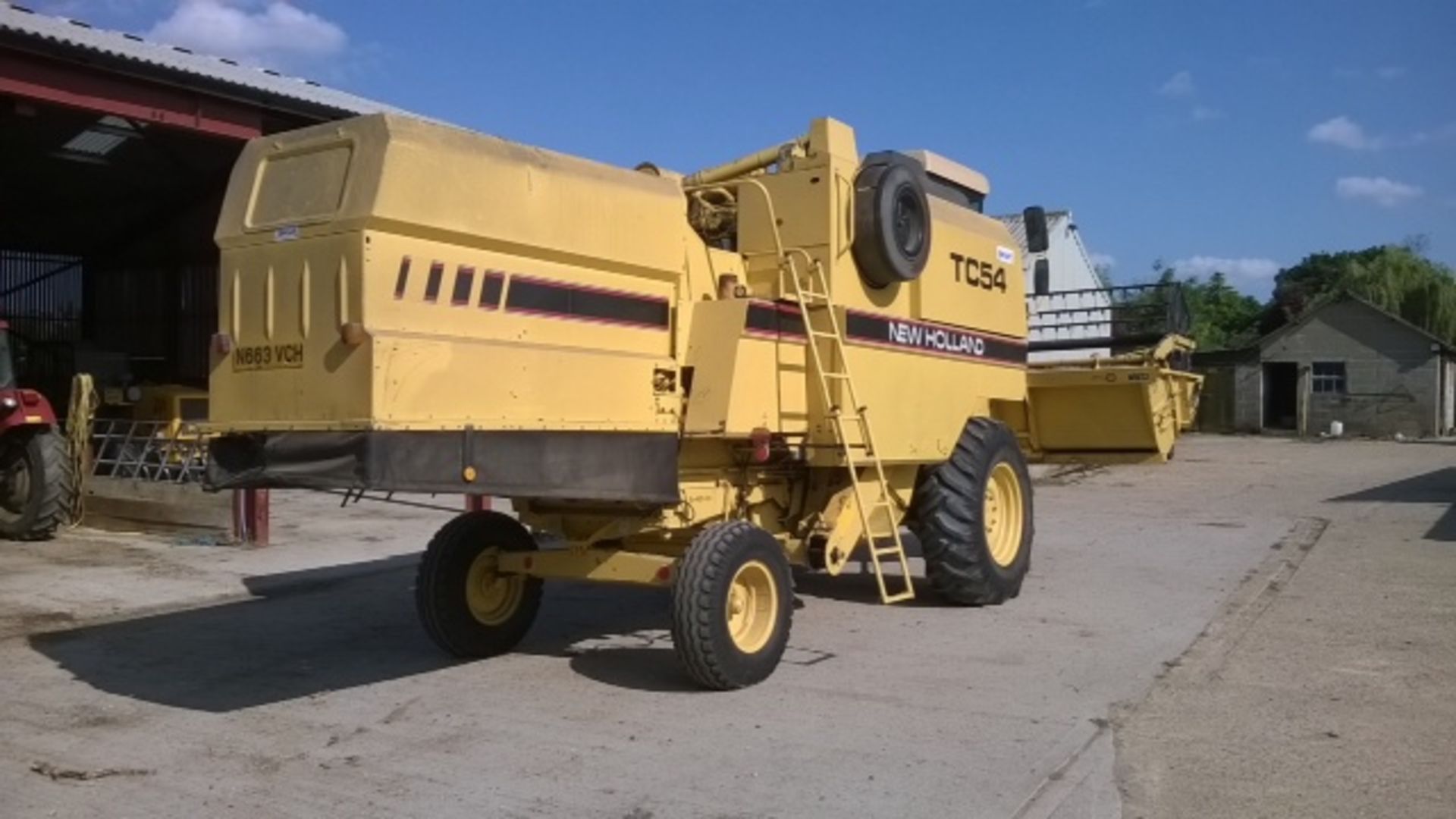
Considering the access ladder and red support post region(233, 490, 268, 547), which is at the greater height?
the access ladder

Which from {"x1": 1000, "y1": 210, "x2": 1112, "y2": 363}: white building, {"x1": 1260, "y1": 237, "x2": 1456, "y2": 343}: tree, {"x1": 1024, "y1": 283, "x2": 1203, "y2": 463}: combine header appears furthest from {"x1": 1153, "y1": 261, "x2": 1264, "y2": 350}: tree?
{"x1": 1024, "y1": 283, "x2": 1203, "y2": 463}: combine header

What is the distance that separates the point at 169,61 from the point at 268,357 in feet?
31.6

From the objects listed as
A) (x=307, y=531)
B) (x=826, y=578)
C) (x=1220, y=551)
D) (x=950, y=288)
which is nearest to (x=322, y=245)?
(x=950, y=288)

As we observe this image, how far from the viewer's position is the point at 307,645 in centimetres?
854

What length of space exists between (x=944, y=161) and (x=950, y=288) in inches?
68.6

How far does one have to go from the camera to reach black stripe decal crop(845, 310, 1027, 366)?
8359mm

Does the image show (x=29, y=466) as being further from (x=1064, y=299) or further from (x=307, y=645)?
(x=1064, y=299)

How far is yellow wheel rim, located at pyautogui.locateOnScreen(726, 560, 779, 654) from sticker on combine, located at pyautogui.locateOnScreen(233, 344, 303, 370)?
8.66ft

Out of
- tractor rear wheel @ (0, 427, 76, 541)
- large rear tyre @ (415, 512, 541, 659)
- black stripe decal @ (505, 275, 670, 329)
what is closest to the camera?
black stripe decal @ (505, 275, 670, 329)

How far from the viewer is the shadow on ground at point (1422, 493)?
633 inches

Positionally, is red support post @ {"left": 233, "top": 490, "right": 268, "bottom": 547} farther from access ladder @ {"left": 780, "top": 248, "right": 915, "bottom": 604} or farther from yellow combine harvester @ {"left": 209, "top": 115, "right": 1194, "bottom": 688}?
access ladder @ {"left": 780, "top": 248, "right": 915, "bottom": 604}

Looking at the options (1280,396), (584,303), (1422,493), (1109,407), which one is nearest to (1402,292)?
(1280,396)

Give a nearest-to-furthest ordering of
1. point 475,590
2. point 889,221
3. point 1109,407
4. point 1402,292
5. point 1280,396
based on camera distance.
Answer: point 475,590
point 889,221
point 1109,407
point 1280,396
point 1402,292

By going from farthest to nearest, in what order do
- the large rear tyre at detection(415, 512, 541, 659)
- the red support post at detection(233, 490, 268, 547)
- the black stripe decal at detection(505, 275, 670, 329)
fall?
the red support post at detection(233, 490, 268, 547)
the large rear tyre at detection(415, 512, 541, 659)
the black stripe decal at detection(505, 275, 670, 329)
